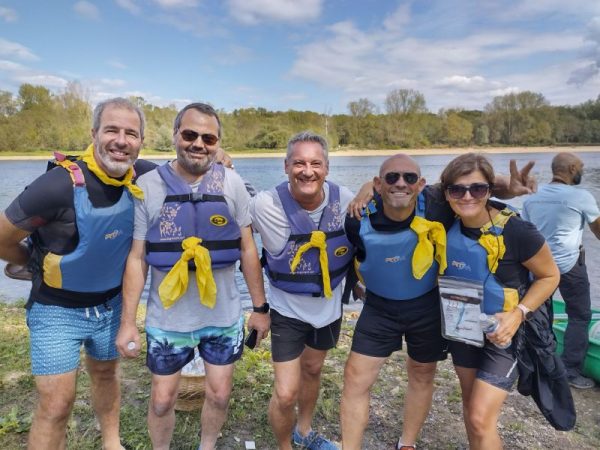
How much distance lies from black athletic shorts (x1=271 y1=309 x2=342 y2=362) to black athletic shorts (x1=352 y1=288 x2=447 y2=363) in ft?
0.71

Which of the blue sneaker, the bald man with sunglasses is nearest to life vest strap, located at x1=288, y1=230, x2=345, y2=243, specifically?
the bald man with sunglasses

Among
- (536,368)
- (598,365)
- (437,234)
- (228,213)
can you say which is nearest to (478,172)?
(437,234)

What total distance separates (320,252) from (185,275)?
0.85 metres

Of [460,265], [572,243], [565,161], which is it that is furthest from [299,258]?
[565,161]

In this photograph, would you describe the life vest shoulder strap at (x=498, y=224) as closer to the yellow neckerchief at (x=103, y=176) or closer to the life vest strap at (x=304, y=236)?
the life vest strap at (x=304, y=236)

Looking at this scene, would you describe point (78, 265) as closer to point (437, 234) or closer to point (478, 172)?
point (437, 234)

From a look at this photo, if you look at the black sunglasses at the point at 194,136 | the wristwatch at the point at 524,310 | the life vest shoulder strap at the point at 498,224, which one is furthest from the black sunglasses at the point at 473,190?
the black sunglasses at the point at 194,136

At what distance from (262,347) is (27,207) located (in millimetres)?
3123

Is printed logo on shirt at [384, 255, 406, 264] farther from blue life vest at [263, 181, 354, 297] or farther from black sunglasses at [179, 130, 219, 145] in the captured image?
black sunglasses at [179, 130, 219, 145]

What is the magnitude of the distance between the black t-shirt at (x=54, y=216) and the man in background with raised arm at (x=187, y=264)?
0.24 m

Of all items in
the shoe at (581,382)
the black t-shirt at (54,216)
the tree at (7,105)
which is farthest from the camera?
the tree at (7,105)

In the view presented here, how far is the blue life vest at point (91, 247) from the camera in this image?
7.87 ft

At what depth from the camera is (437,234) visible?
2.54 metres

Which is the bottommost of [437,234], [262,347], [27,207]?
[262,347]
